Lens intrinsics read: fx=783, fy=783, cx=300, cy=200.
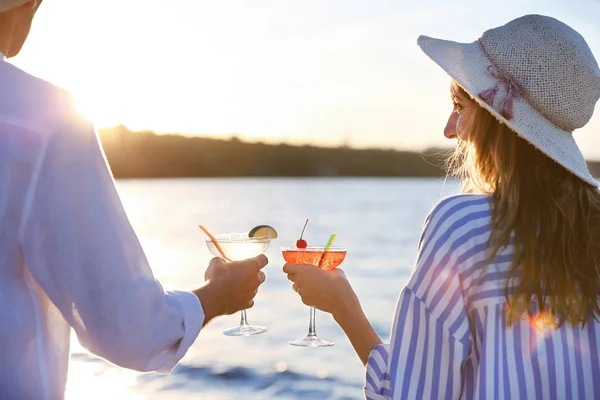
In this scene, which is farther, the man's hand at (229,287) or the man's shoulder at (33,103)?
the man's hand at (229,287)

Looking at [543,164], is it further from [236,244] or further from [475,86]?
[236,244]

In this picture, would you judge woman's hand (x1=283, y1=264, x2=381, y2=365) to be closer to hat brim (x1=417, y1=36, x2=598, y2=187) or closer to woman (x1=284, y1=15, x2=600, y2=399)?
woman (x1=284, y1=15, x2=600, y2=399)

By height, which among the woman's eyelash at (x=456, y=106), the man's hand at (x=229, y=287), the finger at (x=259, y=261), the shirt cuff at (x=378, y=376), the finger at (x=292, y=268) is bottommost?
the shirt cuff at (x=378, y=376)

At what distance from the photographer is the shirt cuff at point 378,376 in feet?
7.40

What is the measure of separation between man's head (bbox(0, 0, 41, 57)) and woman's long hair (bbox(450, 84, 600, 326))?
1.27 m

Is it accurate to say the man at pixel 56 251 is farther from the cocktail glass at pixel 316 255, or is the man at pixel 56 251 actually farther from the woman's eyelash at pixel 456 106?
the cocktail glass at pixel 316 255

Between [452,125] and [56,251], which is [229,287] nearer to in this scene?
[56,251]

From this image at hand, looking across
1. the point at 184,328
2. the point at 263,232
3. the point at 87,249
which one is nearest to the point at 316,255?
the point at 263,232

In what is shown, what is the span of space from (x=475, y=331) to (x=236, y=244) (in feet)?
5.20

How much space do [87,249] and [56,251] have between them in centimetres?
6

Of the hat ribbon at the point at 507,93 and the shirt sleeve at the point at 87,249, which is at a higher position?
the hat ribbon at the point at 507,93

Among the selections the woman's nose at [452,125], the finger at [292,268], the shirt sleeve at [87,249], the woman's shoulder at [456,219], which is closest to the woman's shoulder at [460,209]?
the woman's shoulder at [456,219]

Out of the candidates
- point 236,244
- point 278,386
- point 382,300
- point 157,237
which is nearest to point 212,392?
point 278,386

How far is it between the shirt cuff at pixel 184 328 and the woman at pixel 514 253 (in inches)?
Result: 27.5
